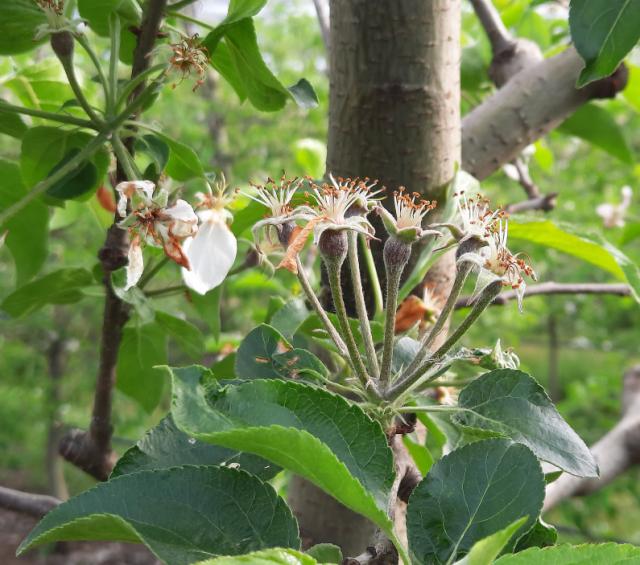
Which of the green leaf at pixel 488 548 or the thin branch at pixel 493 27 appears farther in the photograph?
the thin branch at pixel 493 27

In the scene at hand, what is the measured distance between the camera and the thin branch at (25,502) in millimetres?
794

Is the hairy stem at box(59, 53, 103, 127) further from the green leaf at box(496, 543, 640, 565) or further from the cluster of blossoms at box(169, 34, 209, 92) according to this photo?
the green leaf at box(496, 543, 640, 565)

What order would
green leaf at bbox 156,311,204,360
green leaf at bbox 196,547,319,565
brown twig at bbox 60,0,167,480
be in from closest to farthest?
green leaf at bbox 196,547,319,565
brown twig at bbox 60,0,167,480
green leaf at bbox 156,311,204,360

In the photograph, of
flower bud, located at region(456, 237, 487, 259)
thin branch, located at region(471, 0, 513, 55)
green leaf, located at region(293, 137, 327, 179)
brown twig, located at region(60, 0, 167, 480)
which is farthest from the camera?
green leaf, located at region(293, 137, 327, 179)

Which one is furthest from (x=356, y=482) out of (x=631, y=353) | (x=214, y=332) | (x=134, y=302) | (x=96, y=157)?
(x=631, y=353)

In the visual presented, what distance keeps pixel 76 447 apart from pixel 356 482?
0.55 m

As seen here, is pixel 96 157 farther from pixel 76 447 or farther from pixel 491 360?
pixel 491 360

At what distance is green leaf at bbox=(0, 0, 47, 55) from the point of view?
0.64 metres

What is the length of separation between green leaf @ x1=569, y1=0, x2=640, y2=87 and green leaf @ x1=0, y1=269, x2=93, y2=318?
22.2 inches

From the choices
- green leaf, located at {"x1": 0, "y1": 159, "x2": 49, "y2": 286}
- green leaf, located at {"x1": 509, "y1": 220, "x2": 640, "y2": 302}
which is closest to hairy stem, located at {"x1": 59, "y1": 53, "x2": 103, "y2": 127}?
green leaf, located at {"x1": 0, "y1": 159, "x2": 49, "y2": 286}

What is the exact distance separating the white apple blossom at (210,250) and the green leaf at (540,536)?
251mm

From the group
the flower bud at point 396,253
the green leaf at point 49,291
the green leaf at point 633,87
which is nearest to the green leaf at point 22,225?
the green leaf at point 49,291

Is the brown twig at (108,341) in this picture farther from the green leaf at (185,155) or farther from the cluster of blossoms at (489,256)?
the cluster of blossoms at (489,256)

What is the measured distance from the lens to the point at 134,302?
0.66 metres
